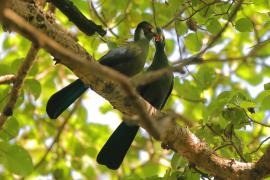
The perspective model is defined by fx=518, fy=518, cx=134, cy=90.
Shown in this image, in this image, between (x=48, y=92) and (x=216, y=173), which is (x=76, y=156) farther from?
(x=216, y=173)

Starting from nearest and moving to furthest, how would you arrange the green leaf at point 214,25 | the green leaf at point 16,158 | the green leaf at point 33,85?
1. the green leaf at point 16,158
2. the green leaf at point 214,25
3. the green leaf at point 33,85

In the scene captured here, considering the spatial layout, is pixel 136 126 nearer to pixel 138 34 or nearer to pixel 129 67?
pixel 129 67

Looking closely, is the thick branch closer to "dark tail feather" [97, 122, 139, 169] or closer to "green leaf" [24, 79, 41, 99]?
"green leaf" [24, 79, 41, 99]

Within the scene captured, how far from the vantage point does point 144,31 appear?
425 cm

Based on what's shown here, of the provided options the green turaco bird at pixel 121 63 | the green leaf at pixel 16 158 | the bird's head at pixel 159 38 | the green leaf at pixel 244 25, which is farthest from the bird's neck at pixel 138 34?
the green leaf at pixel 16 158

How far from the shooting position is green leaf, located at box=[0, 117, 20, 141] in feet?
10.3

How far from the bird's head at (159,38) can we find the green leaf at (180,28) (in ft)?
2.19

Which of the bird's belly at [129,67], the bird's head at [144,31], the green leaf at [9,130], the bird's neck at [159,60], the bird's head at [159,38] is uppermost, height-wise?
the bird's head at [144,31]

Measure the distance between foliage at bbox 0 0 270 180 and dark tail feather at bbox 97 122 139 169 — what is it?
7.6 inches

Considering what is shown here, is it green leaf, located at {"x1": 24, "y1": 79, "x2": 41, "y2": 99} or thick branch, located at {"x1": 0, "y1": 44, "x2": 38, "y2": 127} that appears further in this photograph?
green leaf, located at {"x1": 24, "y1": 79, "x2": 41, "y2": 99}

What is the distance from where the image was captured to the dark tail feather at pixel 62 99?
10.6 ft

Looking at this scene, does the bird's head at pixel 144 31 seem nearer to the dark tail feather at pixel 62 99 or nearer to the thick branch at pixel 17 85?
the dark tail feather at pixel 62 99

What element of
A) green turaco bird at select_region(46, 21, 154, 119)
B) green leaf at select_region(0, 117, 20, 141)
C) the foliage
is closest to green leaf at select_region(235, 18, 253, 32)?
the foliage

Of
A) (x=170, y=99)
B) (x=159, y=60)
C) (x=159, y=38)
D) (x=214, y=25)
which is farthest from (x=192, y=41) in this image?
(x=170, y=99)
